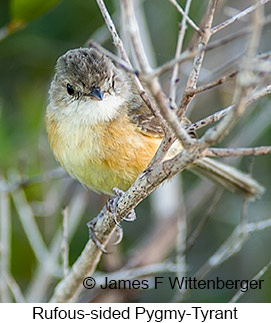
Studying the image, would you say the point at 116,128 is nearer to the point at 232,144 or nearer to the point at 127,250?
the point at 232,144

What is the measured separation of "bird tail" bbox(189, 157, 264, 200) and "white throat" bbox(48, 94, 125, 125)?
47.1 inches

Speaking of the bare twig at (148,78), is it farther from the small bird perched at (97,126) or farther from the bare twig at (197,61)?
the small bird perched at (97,126)

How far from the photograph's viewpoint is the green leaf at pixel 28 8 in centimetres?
515

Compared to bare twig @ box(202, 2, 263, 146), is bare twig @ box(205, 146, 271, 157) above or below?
below

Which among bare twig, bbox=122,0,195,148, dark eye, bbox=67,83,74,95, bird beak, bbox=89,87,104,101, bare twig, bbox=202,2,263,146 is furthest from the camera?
dark eye, bbox=67,83,74,95

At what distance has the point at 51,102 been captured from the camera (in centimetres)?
484

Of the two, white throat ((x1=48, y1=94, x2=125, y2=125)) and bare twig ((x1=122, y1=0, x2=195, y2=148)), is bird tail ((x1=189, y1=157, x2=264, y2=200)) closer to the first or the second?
white throat ((x1=48, y1=94, x2=125, y2=125))

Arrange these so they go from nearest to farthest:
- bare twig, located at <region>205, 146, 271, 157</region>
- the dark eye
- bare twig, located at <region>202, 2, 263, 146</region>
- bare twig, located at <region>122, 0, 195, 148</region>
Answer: bare twig, located at <region>202, 2, 263, 146</region>, bare twig, located at <region>122, 0, 195, 148</region>, bare twig, located at <region>205, 146, 271, 157</region>, the dark eye

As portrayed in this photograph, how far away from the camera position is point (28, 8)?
5180 mm

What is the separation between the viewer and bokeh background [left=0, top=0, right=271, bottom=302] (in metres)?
5.57

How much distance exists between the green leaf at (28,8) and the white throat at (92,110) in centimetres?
116

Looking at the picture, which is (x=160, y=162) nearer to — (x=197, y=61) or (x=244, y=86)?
(x=197, y=61)
